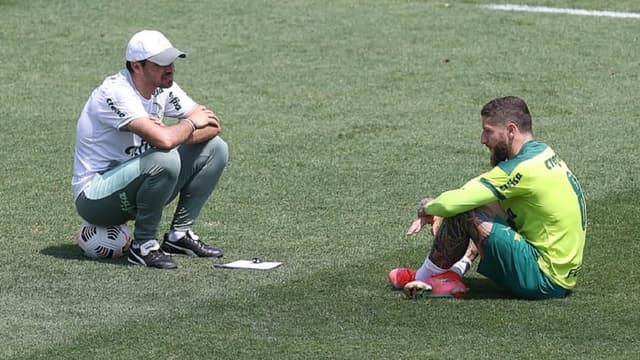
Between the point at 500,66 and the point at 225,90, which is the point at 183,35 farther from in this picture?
the point at 500,66

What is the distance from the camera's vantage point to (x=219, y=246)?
898cm

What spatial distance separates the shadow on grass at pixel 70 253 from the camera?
8656 millimetres

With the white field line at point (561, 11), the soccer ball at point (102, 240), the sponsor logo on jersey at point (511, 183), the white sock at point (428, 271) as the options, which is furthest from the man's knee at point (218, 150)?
the white field line at point (561, 11)

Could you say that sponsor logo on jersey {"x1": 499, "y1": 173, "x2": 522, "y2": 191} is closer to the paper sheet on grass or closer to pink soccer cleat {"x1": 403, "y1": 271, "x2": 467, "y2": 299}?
pink soccer cleat {"x1": 403, "y1": 271, "x2": 467, "y2": 299}

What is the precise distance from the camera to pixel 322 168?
1100 centimetres

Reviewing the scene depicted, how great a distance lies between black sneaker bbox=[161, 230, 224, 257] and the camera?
28.6 ft

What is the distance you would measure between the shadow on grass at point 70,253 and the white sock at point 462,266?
208 cm

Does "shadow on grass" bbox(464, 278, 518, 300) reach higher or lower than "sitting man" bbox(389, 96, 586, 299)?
lower

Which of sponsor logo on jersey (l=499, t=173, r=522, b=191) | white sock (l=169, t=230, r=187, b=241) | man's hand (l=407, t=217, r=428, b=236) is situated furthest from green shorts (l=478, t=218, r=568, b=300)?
white sock (l=169, t=230, r=187, b=241)

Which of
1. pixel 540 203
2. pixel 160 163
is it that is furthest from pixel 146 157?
pixel 540 203

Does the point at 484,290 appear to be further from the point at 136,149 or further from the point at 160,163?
the point at 136,149

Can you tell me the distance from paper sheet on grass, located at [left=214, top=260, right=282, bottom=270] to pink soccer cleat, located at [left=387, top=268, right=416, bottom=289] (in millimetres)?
877

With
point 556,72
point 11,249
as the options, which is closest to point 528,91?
point 556,72

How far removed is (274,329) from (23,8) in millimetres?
10868
